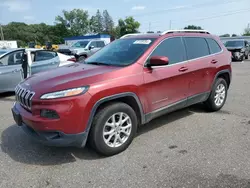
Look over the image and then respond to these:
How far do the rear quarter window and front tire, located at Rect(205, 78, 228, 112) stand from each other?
2.04ft

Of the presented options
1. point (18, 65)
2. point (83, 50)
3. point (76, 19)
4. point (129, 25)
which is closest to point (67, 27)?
point (76, 19)

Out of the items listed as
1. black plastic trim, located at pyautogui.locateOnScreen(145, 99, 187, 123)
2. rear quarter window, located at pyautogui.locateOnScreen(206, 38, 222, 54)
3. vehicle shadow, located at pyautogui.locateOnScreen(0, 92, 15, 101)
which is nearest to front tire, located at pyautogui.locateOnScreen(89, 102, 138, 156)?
black plastic trim, located at pyautogui.locateOnScreen(145, 99, 187, 123)

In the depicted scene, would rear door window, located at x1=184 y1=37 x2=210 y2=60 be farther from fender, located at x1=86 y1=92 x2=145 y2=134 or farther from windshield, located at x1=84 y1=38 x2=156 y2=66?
fender, located at x1=86 y1=92 x2=145 y2=134

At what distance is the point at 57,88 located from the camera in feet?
9.71

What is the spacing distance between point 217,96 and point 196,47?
129cm

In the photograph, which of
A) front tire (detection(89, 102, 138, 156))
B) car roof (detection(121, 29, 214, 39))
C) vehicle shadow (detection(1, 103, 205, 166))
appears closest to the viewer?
front tire (detection(89, 102, 138, 156))

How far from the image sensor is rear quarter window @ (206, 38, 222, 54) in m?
4.94

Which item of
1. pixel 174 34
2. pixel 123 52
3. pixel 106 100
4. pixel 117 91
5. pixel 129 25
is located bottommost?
pixel 106 100

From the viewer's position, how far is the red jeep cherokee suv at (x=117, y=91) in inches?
116

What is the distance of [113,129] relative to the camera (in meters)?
3.34

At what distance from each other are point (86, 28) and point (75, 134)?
104 metres

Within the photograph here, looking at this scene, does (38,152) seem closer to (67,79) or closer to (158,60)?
(67,79)

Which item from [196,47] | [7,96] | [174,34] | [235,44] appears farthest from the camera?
[235,44]

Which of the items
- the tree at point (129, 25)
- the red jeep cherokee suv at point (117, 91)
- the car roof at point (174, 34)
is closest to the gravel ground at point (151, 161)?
the red jeep cherokee suv at point (117, 91)
